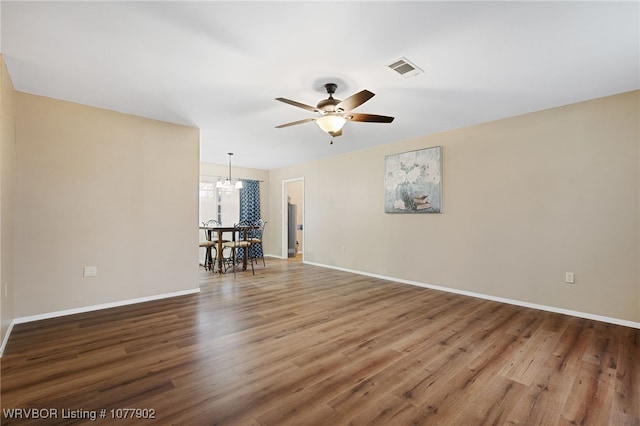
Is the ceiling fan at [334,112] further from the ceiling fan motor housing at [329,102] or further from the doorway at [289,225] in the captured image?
the doorway at [289,225]

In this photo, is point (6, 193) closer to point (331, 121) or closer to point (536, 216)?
point (331, 121)

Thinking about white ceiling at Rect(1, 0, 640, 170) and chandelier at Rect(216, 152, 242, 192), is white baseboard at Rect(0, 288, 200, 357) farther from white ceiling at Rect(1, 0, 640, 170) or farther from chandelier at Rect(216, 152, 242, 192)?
chandelier at Rect(216, 152, 242, 192)

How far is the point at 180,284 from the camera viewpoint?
161 inches

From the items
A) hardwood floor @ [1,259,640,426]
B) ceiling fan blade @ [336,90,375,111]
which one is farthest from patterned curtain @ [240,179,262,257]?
ceiling fan blade @ [336,90,375,111]

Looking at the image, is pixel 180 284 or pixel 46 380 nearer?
pixel 46 380

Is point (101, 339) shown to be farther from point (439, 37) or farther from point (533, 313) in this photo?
point (533, 313)

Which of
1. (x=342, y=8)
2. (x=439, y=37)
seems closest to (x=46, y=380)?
(x=342, y=8)

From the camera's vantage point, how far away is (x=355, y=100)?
8.50 ft

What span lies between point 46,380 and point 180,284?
7.12 ft

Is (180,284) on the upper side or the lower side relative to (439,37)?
lower

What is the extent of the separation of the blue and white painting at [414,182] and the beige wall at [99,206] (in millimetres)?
3253

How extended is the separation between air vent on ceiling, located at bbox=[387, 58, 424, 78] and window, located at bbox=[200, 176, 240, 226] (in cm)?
556

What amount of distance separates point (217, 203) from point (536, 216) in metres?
6.47

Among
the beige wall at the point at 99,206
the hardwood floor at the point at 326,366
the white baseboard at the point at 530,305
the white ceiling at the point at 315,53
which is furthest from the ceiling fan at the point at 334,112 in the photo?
the white baseboard at the point at 530,305
